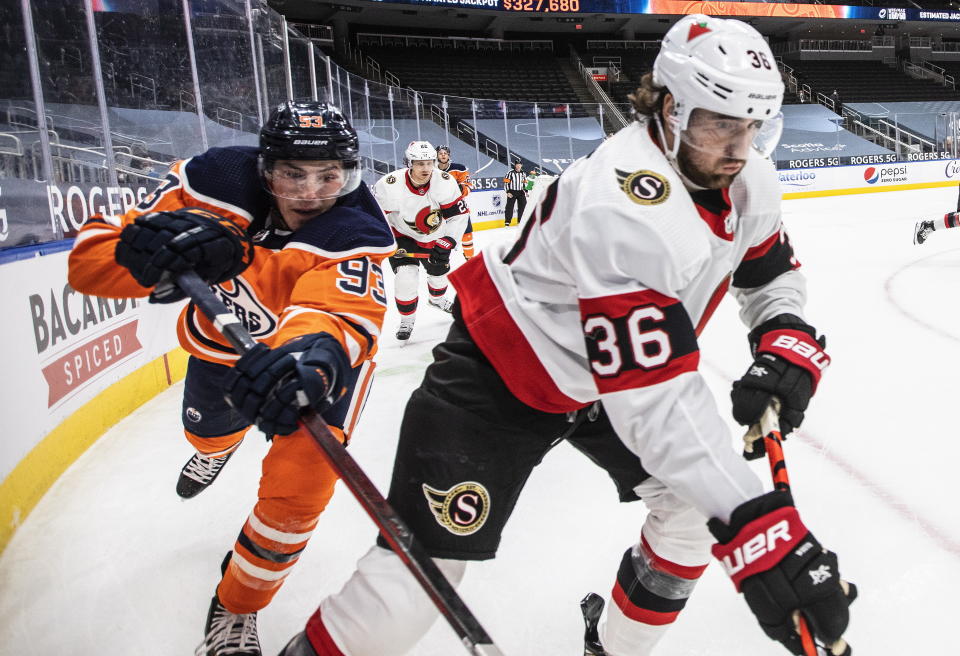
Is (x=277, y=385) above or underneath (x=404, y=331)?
above

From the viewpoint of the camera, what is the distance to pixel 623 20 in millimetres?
20359

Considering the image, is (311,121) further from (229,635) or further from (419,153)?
(419,153)

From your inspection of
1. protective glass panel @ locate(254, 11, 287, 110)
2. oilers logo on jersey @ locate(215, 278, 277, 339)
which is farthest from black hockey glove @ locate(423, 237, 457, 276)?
oilers logo on jersey @ locate(215, 278, 277, 339)

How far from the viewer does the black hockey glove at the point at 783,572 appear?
90 centimetres

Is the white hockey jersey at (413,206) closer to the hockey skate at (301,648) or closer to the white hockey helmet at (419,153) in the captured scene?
the white hockey helmet at (419,153)

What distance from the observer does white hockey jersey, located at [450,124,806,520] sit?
98 cm

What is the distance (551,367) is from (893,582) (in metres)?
1.24

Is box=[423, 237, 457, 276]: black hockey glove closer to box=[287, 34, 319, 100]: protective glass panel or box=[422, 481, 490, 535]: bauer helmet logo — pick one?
box=[287, 34, 319, 100]: protective glass panel

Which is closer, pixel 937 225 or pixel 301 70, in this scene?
pixel 937 225

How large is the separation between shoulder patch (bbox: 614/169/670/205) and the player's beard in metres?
0.14

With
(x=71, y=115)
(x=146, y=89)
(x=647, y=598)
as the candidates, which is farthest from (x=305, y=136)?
(x=146, y=89)

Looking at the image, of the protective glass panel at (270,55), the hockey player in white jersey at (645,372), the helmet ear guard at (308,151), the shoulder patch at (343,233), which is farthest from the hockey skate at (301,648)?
the protective glass panel at (270,55)

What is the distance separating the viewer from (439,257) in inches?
197

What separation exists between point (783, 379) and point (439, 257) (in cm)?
387
